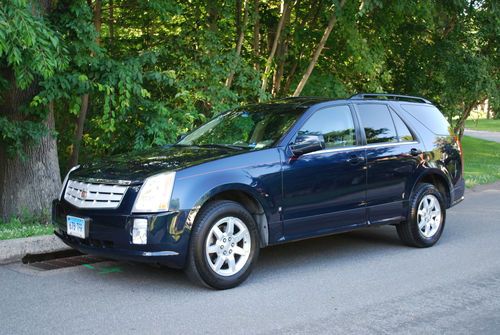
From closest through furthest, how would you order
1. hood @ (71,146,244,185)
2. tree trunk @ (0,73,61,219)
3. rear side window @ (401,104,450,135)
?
hood @ (71,146,244,185)
rear side window @ (401,104,450,135)
tree trunk @ (0,73,61,219)

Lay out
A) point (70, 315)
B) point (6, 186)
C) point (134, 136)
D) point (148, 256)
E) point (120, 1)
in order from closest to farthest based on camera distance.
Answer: point (70, 315), point (148, 256), point (6, 186), point (134, 136), point (120, 1)

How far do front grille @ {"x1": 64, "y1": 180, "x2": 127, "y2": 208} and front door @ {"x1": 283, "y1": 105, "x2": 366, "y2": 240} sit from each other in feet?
5.26

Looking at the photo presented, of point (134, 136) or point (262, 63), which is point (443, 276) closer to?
point (134, 136)

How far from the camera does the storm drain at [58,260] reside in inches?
263

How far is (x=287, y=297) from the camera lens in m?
5.60

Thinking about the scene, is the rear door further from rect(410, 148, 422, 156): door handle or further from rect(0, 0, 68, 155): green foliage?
rect(0, 0, 68, 155): green foliage

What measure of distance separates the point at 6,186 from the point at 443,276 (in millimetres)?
6385

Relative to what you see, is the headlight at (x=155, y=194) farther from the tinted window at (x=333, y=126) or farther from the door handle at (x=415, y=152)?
the door handle at (x=415, y=152)

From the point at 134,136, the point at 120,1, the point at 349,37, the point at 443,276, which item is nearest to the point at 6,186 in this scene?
the point at 134,136

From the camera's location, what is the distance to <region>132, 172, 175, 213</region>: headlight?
549 cm

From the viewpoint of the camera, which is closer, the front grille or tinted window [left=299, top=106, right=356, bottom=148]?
the front grille

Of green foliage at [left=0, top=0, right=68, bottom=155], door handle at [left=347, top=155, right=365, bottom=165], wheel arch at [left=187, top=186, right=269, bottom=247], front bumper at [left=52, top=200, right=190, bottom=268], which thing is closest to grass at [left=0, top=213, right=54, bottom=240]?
green foliage at [left=0, top=0, right=68, bottom=155]

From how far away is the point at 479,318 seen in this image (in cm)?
505

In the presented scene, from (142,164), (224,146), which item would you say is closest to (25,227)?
(142,164)
